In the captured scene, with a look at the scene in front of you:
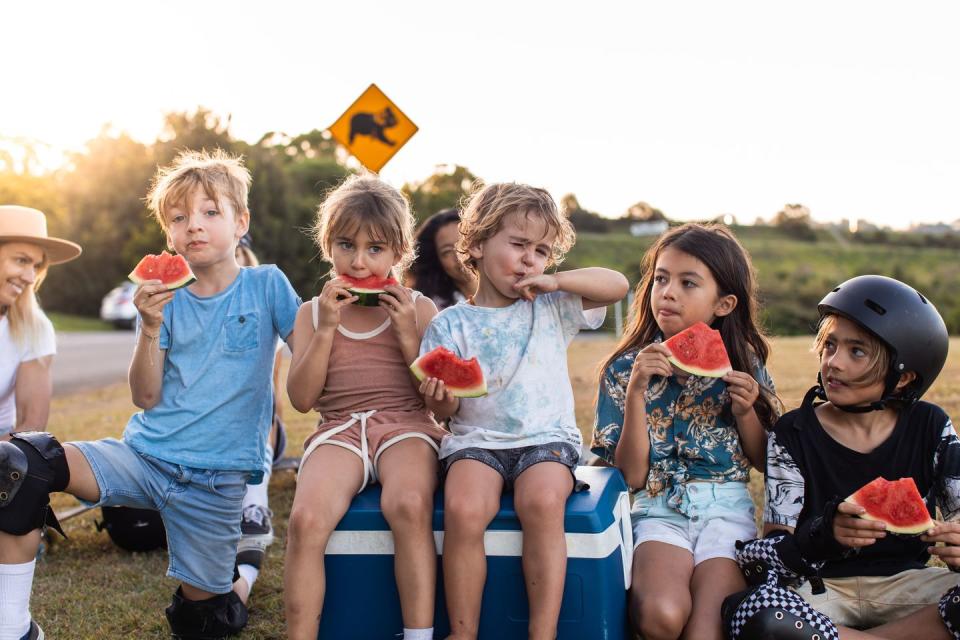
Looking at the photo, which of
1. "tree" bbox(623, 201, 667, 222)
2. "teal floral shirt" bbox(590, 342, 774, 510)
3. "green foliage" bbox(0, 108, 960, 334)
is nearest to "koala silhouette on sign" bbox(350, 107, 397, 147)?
"teal floral shirt" bbox(590, 342, 774, 510)

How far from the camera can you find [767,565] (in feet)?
10.8

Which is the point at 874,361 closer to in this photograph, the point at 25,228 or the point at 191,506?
the point at 191,506

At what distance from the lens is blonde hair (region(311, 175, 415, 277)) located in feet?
12.5

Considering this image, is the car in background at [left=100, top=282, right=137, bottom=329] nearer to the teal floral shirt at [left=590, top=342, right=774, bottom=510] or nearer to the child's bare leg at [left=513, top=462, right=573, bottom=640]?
the teal floral shirt at [left=590, top=342, right=774, bottom=510]

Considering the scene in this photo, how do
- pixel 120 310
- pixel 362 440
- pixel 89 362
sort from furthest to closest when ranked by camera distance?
pixel 120 310 → pixel 89 362 → pixel 362 440

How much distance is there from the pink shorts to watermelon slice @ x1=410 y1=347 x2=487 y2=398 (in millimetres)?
301

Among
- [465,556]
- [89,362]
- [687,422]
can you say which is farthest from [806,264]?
[465,556]

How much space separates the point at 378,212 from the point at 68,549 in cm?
324

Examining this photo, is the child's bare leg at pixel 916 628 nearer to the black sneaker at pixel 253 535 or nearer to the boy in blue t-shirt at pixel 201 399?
the boy in blue t-shirt at pixel 201 399

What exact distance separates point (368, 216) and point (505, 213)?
1.85 feet

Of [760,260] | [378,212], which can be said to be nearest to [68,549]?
[378,212]

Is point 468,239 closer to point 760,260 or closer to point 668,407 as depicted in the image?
point 668,407

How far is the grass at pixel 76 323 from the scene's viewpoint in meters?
38.0

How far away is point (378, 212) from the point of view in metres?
3.82
